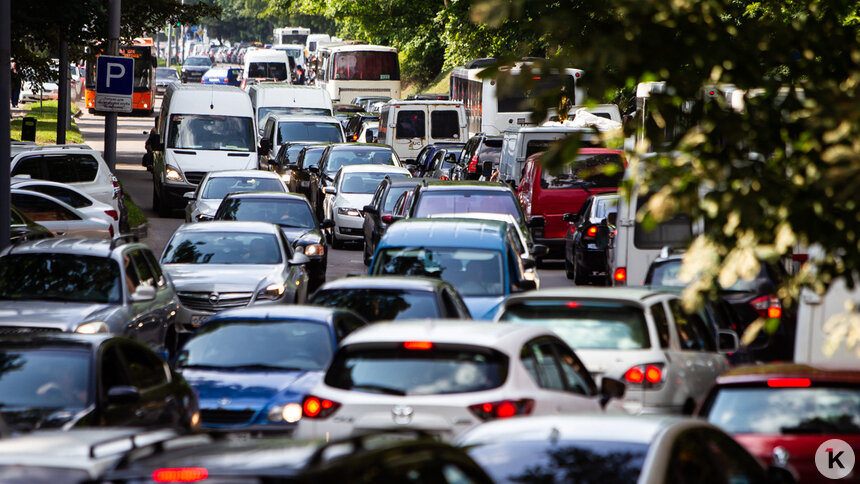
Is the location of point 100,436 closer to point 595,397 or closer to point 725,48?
point 725,48

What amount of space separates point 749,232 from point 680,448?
4.13 feet

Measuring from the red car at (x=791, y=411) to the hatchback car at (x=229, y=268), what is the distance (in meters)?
8.73

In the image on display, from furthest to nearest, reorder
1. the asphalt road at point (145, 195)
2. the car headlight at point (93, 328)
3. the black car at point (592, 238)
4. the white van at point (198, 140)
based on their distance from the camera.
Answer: the white van at point (198, 140) → the asphalt road at point (145, 195) → the black car at point (592, 238) → the car headlight at point (93, 328)

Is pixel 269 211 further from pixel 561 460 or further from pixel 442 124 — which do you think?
pixel 442 124

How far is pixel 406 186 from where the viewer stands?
25891 millimetres

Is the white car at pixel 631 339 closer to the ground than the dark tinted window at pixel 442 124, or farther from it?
closer to the ground

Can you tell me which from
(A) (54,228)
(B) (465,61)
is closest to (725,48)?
(A) (54,228)

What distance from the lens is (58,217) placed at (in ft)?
74.2

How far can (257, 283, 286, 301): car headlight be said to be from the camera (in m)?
16.8

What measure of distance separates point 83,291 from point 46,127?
40.3m

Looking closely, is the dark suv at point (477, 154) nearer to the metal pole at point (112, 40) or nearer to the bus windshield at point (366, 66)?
the metal pole at point (112, 40)

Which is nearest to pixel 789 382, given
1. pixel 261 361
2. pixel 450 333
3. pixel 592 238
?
pixel 450 333

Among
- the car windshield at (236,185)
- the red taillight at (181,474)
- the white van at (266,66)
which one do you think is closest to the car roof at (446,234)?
the car windshield at (236,185)

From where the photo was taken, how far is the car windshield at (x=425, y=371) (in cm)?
836
